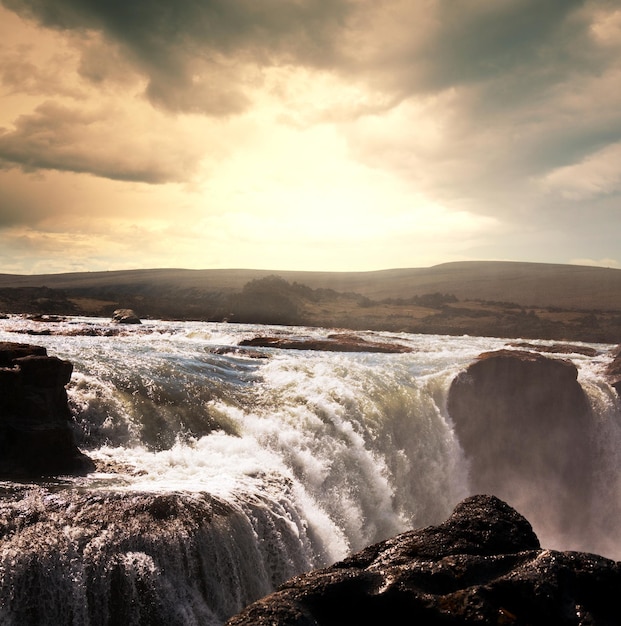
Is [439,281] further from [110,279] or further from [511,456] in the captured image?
[511,456]

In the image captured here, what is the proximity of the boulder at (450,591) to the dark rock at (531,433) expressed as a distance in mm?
17846

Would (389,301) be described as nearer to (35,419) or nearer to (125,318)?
(125,318)

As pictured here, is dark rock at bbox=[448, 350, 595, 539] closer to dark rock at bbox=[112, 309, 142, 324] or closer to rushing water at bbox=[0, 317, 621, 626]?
rushing water at bbox=[0, 317, 621, 626]

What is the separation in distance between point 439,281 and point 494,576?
14806cm

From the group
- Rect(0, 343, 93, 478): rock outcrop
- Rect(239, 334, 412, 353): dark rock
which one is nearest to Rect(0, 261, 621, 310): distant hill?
Rect(239, 334, 412, 353): dark rock

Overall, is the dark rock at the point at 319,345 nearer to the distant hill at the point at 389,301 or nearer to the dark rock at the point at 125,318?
the dark rock at the point at 125,318

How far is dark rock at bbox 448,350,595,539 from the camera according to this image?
24.2 meters

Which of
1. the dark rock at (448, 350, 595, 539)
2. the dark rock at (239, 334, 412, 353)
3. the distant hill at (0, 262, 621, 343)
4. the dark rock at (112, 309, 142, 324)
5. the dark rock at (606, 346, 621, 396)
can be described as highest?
the distant hill at (0, 262, 621, 343)

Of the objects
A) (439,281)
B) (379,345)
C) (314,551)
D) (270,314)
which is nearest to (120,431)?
(314,551)

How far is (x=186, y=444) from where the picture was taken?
50.6ft

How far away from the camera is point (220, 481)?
42.4 ft

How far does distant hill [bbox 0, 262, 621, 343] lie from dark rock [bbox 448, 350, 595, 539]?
36.2 meters

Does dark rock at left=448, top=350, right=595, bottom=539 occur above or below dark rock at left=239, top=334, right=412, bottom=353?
below

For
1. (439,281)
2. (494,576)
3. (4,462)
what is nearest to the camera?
(494,576)
